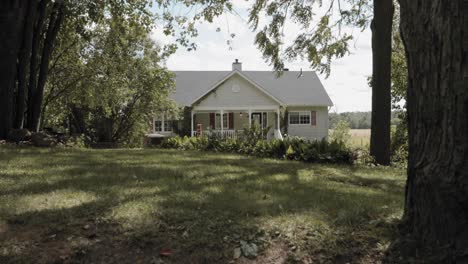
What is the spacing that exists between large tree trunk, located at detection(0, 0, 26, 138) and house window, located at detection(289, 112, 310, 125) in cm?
2079

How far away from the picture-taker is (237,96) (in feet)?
86.5

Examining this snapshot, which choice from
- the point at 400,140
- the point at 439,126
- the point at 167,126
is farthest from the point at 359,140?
the point at 439,126

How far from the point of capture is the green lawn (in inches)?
129

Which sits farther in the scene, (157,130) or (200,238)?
(157,130)

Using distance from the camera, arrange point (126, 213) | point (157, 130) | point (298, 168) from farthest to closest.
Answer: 1. point (157, 130)
2. point (298, 168)
3. point (126, 213)

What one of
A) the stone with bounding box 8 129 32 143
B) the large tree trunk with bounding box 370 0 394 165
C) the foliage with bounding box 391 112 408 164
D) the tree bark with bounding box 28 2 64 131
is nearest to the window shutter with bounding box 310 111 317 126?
the foliage with bounding box 391 112 408 164

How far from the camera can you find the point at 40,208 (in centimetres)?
413

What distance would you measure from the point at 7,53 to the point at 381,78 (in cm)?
997

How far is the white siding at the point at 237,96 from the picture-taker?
26.2m

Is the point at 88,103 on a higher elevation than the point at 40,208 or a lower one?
higher

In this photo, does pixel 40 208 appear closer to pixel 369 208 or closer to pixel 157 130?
pixel 369 208

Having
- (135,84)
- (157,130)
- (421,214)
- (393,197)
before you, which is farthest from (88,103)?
(421,214)

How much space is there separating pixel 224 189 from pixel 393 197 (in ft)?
7.62

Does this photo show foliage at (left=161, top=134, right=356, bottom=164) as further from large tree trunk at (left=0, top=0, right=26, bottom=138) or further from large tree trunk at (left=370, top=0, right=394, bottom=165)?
large tree trunk at (left=0, top=0, right=26, bottom=138)
